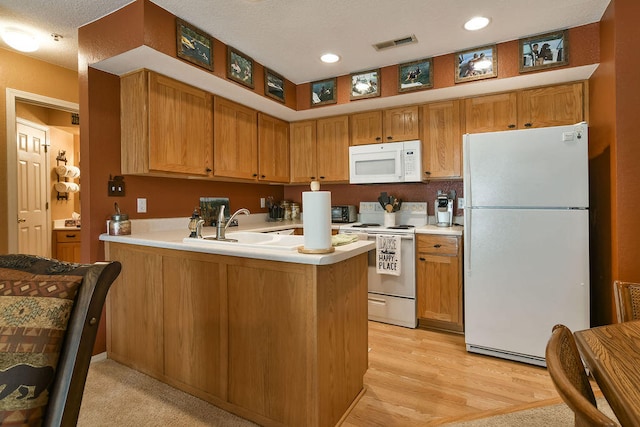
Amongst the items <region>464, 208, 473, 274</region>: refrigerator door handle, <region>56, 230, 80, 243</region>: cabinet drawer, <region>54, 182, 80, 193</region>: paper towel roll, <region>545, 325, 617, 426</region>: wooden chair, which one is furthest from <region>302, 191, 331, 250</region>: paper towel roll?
<region>54, 182, 80, 193</region>: paper towel roll

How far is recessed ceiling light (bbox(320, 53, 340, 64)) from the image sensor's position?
9.55ft

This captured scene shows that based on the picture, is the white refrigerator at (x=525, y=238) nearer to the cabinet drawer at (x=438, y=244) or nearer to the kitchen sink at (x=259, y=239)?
the cabinet drawer at (x=438, y=244)

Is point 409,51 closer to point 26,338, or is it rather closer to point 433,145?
point 433,145

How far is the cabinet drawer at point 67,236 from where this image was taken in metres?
4.28

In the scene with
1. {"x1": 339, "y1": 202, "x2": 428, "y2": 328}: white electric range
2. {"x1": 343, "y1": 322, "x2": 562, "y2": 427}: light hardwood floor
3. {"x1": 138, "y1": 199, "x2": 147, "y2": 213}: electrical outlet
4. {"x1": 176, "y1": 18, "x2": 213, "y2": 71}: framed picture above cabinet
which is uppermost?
{"x1": 176, "y1": 18, "x2": 213, "y2": 71}: framed picture above cabinet

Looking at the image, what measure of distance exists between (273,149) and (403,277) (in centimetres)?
202

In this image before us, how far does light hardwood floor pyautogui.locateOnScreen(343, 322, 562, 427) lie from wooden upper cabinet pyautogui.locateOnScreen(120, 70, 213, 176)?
7.06 feet

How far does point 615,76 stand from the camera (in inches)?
81.0

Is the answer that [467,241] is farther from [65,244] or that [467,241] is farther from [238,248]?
[65,244]

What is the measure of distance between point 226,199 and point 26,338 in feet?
9.11

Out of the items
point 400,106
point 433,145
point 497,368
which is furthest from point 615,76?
point 497,368

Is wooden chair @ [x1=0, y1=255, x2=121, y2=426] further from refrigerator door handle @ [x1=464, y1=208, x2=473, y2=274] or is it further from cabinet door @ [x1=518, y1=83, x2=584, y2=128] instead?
cabinet door @ [x1=518, y1=83, x2=584, y2=128]

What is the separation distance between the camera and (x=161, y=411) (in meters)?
1.81

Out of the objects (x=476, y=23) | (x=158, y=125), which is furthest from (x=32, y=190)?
(x=476, y=23)
